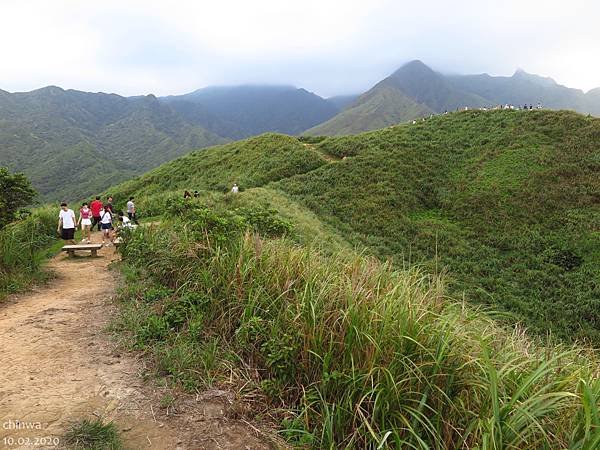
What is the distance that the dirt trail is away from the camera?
3.05 metres

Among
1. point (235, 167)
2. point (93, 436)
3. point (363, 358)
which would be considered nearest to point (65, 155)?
point (235, 167)

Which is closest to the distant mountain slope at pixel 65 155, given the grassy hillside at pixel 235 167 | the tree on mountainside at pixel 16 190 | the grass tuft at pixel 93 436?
the grassy hillside at pixel 235 167

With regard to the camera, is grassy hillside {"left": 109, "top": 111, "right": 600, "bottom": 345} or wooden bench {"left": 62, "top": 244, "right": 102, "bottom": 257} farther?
grassy hillside {"left": 109, "top": 111, "right": 600, "bottom": 345}

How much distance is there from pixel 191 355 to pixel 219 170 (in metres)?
27.9

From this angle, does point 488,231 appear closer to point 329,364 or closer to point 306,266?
point 306,266

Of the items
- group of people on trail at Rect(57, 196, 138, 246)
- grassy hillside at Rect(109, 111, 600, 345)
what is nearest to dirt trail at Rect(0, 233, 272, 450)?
group of people on trail at Rect(57, 196, 138, 246)

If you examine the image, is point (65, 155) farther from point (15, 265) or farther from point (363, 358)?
point (363, 358)

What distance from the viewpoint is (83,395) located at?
3586 mm

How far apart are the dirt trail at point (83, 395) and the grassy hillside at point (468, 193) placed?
7.93m

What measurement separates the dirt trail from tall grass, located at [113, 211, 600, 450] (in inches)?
14.6

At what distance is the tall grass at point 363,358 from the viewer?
8.52ft

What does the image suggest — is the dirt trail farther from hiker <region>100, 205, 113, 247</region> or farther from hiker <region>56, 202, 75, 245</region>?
hiker <region>100, 205, 113, 247</region>

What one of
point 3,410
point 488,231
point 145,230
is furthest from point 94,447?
point 488,231

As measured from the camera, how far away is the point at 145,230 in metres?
8.30
